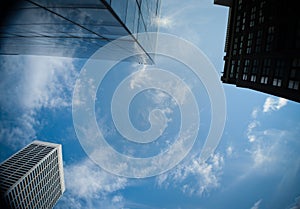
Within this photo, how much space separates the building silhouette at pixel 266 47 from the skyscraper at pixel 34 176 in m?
112

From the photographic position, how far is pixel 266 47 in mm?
39594

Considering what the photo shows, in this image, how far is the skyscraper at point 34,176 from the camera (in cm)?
11746

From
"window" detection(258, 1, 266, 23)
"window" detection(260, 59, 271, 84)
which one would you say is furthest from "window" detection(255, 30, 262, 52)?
"window" detection(260, 59, 271, 84)

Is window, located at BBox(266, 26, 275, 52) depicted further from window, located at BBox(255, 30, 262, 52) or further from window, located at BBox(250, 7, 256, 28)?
window, located at BBox(250, 7, 256, 28)

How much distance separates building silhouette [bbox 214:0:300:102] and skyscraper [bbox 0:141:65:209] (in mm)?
111890

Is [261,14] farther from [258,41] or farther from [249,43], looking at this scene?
[249,43]

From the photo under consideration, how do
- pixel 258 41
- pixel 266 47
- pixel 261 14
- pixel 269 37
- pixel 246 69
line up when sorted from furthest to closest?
pixel 246 69, pixel 258 41, pixel 261 14, pixel 266 47, pixel 269 37

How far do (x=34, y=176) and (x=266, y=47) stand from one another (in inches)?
5337

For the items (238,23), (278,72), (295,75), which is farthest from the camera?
(238,23)

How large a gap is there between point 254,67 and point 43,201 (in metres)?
143

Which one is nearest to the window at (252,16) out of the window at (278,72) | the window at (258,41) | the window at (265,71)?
the window at (258,41)

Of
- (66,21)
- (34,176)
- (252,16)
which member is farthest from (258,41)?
(34,176)

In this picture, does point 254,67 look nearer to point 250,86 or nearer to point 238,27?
point 250,86

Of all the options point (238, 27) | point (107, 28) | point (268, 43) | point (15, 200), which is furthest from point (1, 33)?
point (15, 200)
